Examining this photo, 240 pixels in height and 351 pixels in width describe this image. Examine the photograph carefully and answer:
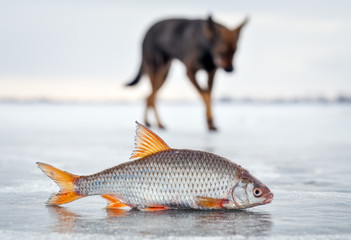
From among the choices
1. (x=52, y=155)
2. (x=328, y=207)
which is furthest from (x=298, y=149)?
(x=328, y=207)

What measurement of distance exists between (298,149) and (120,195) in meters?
4.68

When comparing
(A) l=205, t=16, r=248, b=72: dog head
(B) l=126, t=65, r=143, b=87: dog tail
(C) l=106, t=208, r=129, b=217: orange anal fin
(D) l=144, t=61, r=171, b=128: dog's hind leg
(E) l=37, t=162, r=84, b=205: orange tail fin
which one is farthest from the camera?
(B) l=126, t=65, r=143, b=87: dog tail

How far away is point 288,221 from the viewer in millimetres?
2668

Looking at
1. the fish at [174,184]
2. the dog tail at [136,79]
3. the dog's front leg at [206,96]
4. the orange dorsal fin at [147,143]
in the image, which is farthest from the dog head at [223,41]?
the fish at [174,184]

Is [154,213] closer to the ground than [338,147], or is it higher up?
closer to the ground

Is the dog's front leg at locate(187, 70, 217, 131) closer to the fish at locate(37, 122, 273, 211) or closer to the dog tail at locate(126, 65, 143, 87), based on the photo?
the dog tail at locate(126, 65, 143, 87)

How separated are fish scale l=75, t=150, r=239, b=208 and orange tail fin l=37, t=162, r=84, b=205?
32 mm

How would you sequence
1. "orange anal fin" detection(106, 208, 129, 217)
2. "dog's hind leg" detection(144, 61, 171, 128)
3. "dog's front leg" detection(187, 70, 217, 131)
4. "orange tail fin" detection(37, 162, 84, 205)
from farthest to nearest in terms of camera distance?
1. "dog's hind leg" detection(144, 61, 171, 128)
2. "dog's front leg" detection(187, 70, 217, 131)
3. "orange tail fin" detection(37, 162, 84, 205)
4. "orange anal fin" detection(106, 208, 129, 217)

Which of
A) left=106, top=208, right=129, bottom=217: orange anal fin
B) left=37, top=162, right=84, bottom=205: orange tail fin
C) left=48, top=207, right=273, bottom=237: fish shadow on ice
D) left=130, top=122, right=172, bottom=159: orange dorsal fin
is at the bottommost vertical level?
left=48, top=207, right=273, bottom=237: fish shadow on ice

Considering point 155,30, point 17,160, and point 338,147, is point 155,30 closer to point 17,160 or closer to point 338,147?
point 338,147

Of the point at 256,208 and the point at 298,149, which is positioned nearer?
the point at 256,208

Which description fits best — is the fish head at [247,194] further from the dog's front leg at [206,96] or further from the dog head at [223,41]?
the dog's front leg at [206,96]

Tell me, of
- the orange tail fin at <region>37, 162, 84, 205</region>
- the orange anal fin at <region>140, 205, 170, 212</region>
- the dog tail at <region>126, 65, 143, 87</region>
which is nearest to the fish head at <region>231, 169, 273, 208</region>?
the orange anal fin at <region>140, 205, 170, 212</region>

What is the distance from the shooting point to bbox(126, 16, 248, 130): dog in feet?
32.3
